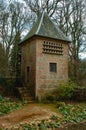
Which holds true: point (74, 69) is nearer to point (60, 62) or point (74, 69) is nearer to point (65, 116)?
point (60, 62)

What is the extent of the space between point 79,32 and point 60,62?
26.2 feet

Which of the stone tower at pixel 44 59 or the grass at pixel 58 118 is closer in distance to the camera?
the grass at pixel 58 118

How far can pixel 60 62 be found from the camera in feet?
50.0

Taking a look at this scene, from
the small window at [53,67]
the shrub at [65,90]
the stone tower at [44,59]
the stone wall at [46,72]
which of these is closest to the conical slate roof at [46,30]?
the stone tower at [44,59]

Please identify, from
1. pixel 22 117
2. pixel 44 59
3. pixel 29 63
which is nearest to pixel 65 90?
pixel 44 59

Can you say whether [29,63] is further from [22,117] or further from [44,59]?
[22,117]

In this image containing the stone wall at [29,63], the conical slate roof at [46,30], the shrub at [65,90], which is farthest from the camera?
the conical slate roof at [46,30]

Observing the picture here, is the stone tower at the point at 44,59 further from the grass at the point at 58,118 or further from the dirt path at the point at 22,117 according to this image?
the dirt path at the point at 22,117

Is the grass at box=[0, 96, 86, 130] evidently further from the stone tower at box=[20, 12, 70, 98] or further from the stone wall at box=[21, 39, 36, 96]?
the stone wall at box=[21, 39, 36, 96]

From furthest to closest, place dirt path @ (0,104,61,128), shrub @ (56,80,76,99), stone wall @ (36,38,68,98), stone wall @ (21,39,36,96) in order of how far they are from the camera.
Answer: stone wall @ (21,39,36,96), stone wall @ (36,38,68,98), shrub @ (56,80,76,99), dirt path @ (0,104,61,128)

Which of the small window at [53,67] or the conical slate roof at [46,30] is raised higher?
the conical slate roof at [46,30]

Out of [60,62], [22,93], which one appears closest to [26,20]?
[60,62]

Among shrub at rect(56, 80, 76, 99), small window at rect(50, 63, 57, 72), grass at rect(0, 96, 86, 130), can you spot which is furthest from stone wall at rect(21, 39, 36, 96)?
grass at rect(0, 96, 86, 130)

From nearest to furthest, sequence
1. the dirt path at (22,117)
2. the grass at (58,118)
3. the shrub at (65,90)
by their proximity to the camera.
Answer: the grass at (58,118) < the dirt path at (22,117) < the shrub at (65,90)
